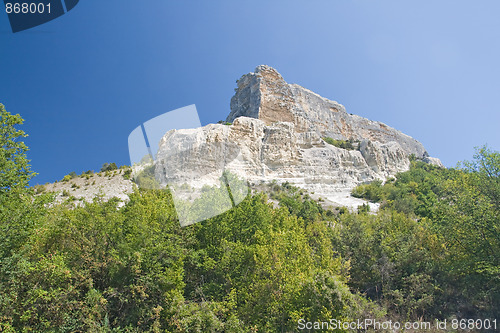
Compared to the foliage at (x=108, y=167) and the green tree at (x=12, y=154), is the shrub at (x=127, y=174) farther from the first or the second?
the green tree at (x=12, y=154)

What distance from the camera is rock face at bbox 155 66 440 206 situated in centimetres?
4384

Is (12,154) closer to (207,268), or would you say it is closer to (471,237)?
(207,268)

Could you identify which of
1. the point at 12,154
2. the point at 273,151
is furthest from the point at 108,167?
the point at 12,154

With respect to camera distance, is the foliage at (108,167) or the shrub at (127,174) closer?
the shrub at (127,174)

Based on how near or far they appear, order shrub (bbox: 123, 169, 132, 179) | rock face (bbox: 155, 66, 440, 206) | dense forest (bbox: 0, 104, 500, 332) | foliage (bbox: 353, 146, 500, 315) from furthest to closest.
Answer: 1. rock face (bbox: 155, 66, 440, 206)
2. shrub (bbox: 123, 169, 132, 179)
3. foliage (bbox: 353, 146, 500, 315)
4. dense forest (bbox: 0, 104, 500, 332)

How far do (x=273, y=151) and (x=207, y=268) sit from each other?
136 feet

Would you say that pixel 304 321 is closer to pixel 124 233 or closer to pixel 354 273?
pixel 124 233

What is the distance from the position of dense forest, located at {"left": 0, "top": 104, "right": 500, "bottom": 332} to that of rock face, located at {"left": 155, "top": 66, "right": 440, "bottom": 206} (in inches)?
1065

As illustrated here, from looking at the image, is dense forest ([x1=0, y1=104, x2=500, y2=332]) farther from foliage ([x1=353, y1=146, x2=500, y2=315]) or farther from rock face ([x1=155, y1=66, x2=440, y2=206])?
rock face ([x1=155, y1=66, x2=440, y2=206])

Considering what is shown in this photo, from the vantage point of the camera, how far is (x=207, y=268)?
10977 millimetres

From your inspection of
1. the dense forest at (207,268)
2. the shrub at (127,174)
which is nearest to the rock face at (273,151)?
the shrub at (127,174)

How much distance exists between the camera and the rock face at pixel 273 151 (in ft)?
144

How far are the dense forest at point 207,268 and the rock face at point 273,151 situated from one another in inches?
1065

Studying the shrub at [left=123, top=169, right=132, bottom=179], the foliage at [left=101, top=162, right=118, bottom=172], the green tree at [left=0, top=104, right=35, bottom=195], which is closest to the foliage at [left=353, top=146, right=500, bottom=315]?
the green tree at [left=0, top=104, right=35, bottom=195]
